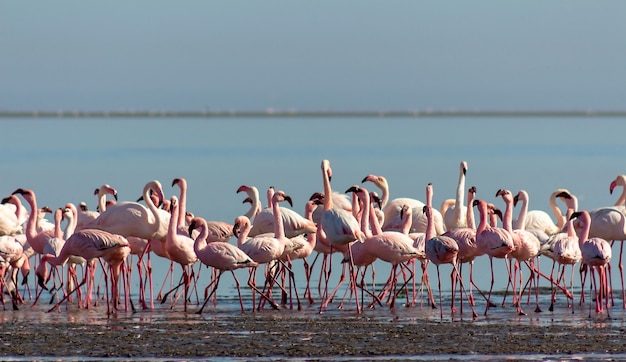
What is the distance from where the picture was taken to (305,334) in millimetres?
10531

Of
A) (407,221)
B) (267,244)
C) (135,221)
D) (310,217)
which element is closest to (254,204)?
(310,217)

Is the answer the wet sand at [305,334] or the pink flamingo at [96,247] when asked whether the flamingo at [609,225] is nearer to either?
the wet sand at [305,334]

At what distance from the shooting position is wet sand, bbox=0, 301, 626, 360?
9492 millimetres

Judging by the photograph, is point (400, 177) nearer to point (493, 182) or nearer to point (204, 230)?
point (493, 182)

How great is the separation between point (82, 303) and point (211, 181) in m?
19.6

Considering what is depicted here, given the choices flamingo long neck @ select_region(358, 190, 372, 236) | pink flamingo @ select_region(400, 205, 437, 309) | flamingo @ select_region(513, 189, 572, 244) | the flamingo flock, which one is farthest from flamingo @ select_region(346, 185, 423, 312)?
flamingo @ select_region(513, 189, 572, 244)

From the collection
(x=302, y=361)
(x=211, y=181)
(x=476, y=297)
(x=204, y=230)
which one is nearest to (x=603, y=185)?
(x=211, y=181)

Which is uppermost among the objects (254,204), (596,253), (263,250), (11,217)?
(254,204)

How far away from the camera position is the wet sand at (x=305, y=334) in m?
9.49

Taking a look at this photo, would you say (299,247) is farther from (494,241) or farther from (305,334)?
(305,334)

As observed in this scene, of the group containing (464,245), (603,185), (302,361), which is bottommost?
(302,361)

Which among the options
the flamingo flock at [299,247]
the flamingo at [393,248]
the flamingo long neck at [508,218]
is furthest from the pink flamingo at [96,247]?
the flamingo long neck at [508,218]

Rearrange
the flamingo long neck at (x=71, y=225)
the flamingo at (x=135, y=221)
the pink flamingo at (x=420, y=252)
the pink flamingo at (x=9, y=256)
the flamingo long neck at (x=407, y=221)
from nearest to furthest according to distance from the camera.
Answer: the pink flamingo at (x=9, y=256) → the pink flamingo at (x=420, y=252) → the flamingo at (x=135, y=221) → the flamingo long neck at (x=407, y=221) → the flamingo long neck at (x=71, y=225)

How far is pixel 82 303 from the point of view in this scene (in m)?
13.3
